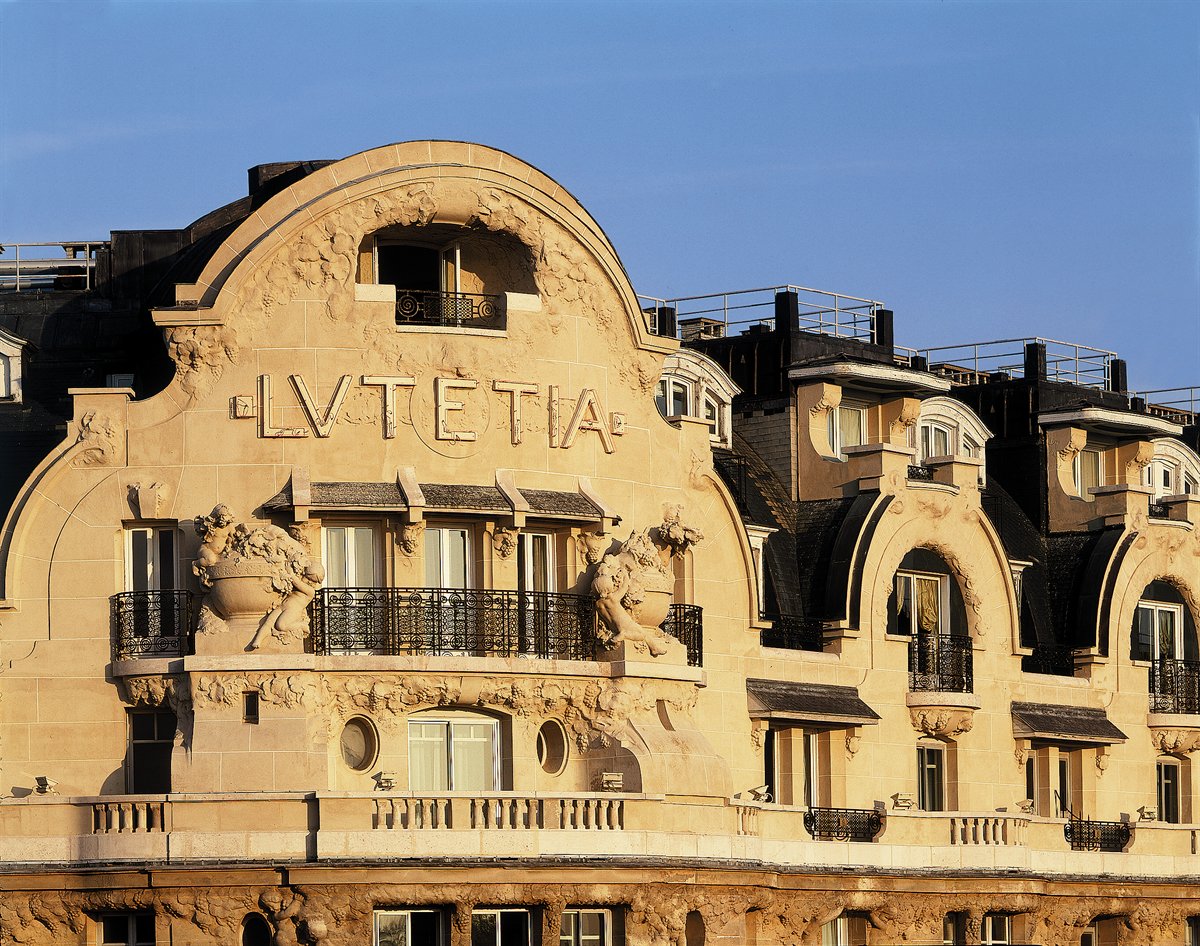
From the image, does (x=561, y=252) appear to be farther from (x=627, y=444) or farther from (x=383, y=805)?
(x=383, y=805)

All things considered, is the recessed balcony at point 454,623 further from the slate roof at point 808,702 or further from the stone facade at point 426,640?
the slate roof at point 808,702

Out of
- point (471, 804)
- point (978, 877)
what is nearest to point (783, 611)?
point (978, 877)

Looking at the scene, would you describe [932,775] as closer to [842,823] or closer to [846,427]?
[842,823]

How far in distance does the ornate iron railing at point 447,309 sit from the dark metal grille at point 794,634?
30.7ft

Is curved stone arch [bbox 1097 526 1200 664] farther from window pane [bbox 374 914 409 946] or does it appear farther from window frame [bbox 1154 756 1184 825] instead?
window pane [bbox 374 914 409 946]

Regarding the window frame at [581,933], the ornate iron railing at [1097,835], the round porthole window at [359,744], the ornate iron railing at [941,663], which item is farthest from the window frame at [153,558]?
the ornate iron railing at [1097,835]

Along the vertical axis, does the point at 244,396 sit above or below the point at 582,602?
above

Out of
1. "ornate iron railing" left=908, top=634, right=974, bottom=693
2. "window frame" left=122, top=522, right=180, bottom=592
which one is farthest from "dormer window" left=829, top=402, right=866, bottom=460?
"window frame" left=122, top=522, right=180, bottom=592

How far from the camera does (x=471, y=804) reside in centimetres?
5188

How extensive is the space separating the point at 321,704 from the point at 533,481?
578 centimetres

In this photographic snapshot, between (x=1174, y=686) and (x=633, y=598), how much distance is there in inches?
742

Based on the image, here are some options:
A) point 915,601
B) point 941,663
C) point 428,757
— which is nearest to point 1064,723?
point 941,663

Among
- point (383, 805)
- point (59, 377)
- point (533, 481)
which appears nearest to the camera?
point (383, 805)

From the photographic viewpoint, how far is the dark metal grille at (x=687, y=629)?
56.8 meters
